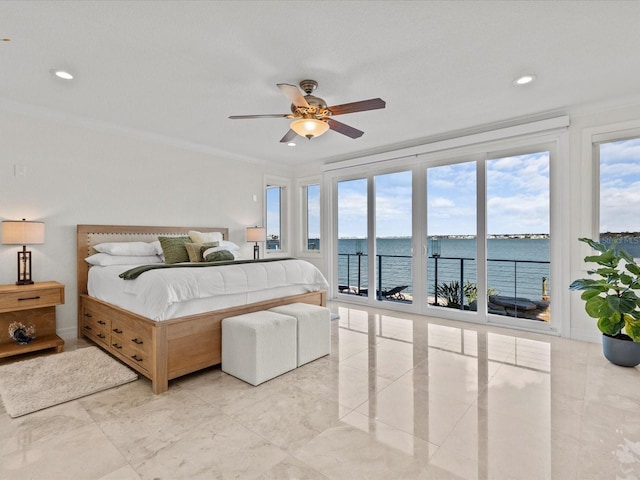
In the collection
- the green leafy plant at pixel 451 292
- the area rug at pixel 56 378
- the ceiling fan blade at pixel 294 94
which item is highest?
the ceiling fan blade at pixel 294 94

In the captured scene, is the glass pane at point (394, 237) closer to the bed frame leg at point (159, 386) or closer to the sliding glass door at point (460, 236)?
the sliding glass door at point (460, 236)

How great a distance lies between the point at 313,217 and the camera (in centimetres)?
630

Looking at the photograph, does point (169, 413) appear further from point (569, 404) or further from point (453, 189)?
point (453, 189)

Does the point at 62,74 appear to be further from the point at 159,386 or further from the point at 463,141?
the point at 463,141

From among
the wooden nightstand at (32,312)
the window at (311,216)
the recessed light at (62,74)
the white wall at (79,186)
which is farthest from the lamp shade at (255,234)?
the recessed light at (62,74)

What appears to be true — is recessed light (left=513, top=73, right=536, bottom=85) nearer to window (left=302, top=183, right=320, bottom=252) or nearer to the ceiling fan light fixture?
the ceiling fan light fixture

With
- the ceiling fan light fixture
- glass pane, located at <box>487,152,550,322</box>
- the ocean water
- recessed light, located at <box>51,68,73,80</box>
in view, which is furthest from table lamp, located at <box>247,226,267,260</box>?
glass pane, located at <box>487,152,550,322</box>

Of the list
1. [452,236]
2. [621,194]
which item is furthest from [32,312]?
[621,194]

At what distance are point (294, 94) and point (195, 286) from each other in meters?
1.70

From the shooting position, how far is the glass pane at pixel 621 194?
130 inches

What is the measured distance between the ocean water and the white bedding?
2072 millimetres

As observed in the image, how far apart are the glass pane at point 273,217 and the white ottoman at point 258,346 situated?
11.4 ft

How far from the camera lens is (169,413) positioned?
2.12 metres

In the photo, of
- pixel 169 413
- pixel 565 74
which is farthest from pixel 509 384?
pixel 565 74
